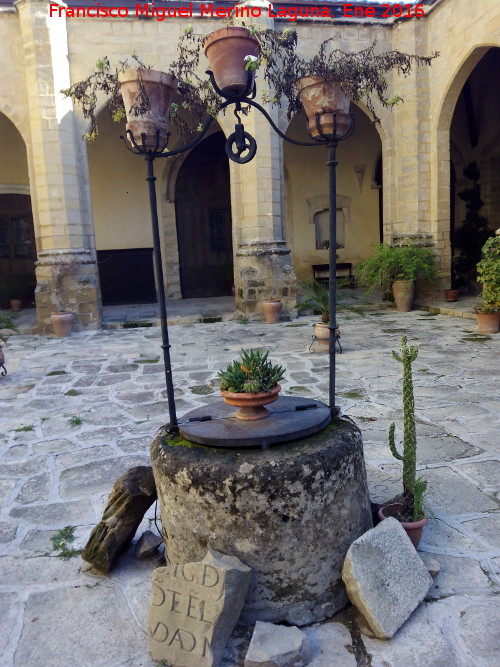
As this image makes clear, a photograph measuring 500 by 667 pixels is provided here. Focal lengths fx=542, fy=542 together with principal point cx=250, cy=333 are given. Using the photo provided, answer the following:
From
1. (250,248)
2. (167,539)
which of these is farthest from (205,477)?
(250,248)

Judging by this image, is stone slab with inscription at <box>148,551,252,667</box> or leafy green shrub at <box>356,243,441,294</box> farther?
leafy green shrub at <box>356,243,441,294</box>

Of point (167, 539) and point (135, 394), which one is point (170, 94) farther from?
point (135, 394)

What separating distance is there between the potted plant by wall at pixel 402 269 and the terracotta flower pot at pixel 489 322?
2358mm

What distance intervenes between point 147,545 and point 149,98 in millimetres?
2195

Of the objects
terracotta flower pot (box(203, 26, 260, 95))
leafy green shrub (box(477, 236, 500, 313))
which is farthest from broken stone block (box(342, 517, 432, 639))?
leafy green shrub (box(477, 236, 500, 313))

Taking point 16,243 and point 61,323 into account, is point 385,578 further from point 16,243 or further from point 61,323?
point 16,243

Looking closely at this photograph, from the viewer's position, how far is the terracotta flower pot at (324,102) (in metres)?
2.72

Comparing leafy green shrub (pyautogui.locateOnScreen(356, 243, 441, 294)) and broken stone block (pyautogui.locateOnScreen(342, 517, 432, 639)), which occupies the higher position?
leafy green shrub (pyautogui.locateOnScreen(356, 243, 441, 294))

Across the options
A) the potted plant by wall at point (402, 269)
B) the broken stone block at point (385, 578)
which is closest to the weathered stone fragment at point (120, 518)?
the broken stone block at point (385, 578)

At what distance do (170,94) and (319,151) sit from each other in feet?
38.7

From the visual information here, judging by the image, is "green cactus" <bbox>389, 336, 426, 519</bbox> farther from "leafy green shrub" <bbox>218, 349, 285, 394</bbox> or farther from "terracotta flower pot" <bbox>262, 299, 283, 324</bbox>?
"terracotta flower pot" <bbox>262, 299, 283, 324</bbox>

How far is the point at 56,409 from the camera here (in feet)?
16.6

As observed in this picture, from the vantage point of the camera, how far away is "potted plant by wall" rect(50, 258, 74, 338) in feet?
30.3

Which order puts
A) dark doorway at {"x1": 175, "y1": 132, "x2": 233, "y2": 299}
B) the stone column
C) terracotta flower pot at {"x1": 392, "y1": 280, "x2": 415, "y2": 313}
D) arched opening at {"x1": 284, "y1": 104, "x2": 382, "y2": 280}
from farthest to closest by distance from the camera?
arched opening at {"x1": 284, "y1": 104, "x2": 382, "y2": 280}
dark doorway at {"x1": 175, "y1": 132, "x2": 233, "y2": 299}
terracotta flower pot at {"x1": 392, "y1": 280, "x2": 415, "y2": 313}
the stone column
